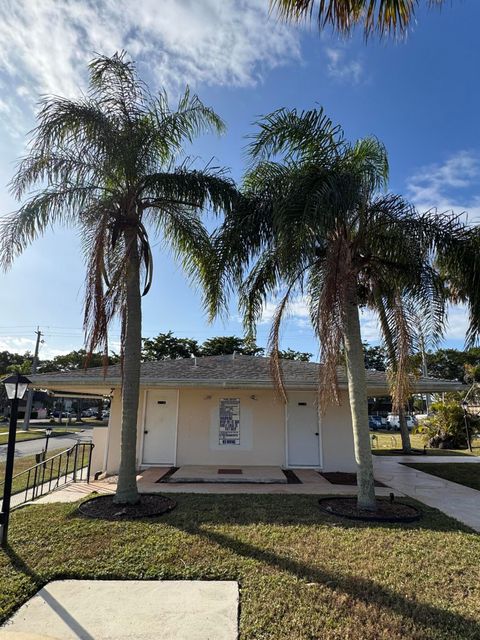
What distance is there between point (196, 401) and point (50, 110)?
8.56m

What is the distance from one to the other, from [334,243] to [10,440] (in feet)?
20.7

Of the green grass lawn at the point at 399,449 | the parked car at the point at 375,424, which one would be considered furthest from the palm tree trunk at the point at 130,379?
the parked car at the point at 375,424

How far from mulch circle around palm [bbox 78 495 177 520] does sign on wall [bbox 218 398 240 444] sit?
4.48 m

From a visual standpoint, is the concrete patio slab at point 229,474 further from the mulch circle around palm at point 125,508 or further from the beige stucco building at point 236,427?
the mulch circle around palm at point 125,508

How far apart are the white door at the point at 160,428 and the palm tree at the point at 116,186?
16.1 feet

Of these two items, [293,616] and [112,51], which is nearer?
[293,616]

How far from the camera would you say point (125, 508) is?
6984 millimetres

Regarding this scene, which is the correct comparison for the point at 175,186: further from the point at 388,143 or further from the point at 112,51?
the point at 388,143

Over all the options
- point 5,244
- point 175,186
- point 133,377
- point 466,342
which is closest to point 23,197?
point 5,244

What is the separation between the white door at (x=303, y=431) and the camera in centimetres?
1212

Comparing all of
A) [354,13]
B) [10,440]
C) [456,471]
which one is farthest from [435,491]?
[354,13]

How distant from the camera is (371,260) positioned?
25.7 feet

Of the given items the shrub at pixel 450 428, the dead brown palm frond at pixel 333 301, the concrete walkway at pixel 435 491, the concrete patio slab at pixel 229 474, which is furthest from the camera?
the shrub at pixel 450 428

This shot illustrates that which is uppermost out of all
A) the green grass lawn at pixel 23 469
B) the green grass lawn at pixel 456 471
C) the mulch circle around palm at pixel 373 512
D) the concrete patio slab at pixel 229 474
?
the mulch circle around palm at pixel 373 512
